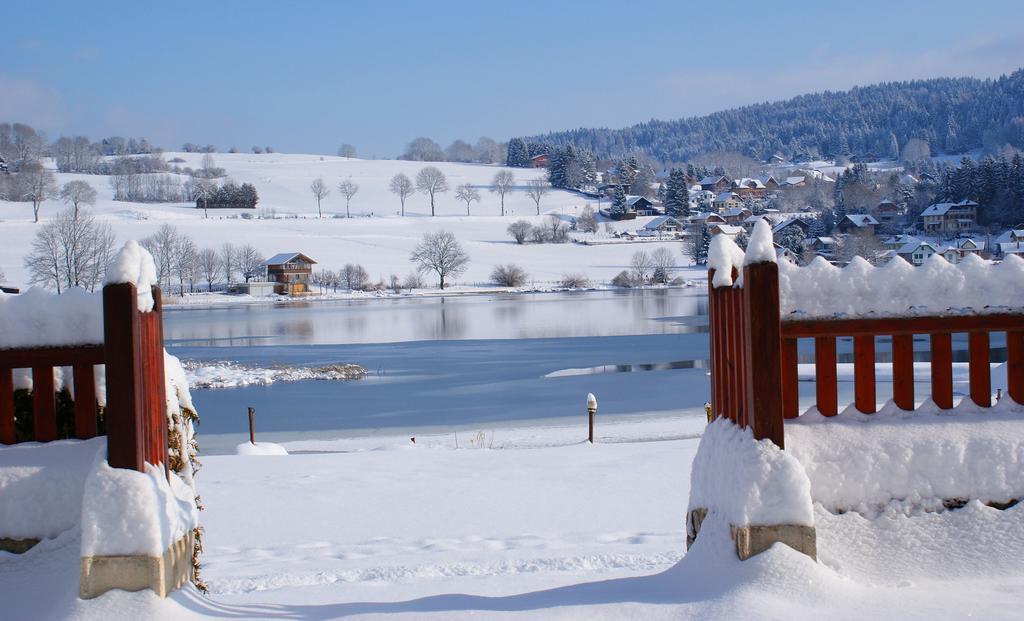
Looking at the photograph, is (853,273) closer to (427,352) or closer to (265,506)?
(265,506)

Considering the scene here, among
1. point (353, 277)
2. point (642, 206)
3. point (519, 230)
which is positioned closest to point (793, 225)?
point (519, 230)

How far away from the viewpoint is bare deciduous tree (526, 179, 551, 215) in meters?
124

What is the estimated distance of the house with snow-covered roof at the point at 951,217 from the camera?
83438 millimetres

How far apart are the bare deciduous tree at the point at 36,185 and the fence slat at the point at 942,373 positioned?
105649 millimetres

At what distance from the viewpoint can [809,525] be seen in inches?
161

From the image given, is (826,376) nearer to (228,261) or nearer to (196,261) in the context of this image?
(196,261)

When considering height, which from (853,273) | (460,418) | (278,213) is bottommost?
(460,418)

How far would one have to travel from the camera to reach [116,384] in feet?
Result: 13.1

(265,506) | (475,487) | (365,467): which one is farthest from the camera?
(365,467)

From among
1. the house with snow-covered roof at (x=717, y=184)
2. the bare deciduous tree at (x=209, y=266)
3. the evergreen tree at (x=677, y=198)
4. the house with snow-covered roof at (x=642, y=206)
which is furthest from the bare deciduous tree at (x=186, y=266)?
the house with snow-covered roof at (x=717, y=184)

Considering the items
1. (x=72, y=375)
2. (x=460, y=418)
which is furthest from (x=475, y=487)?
(x=460, y=418)

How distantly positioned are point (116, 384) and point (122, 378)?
0.11ft

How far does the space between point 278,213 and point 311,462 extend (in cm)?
10567

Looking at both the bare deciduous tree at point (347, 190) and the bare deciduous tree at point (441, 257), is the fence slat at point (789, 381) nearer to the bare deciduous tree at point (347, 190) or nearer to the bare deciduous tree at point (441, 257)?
the bare deciduous tree at point (441, 257)
